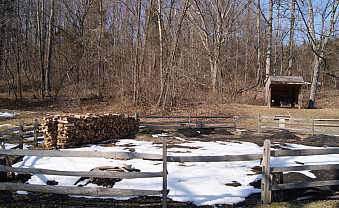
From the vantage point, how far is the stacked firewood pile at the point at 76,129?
9.46 m

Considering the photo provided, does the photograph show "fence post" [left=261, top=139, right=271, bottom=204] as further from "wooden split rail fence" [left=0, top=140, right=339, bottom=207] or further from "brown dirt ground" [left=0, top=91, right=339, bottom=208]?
"brown dirt ground" [left=0, top=91, right=339, bottom=208]

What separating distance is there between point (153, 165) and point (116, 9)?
3319cm

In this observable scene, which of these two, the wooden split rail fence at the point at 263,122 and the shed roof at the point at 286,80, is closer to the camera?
the wooden split rail fence at the point at 263,122

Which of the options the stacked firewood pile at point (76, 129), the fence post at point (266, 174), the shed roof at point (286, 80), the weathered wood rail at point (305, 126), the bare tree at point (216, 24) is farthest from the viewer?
the bare tree at point (216, 24)

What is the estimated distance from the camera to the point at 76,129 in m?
9.70

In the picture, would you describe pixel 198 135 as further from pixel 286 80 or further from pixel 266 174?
pixel 286 80

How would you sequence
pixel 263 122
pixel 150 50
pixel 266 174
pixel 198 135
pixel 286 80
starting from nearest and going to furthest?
pixel 266 174 → pixel 198 135 → pixel 263 122 → pixel 286 80 → pixel 150 50

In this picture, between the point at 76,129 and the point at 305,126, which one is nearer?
the point at 76,129

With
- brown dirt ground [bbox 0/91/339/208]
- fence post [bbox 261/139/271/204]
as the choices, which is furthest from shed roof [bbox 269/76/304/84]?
fence post [bbox 261/139/271/204]

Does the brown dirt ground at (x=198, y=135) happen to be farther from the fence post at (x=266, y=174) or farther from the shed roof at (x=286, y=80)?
the shed roof at (x=286, y=80)

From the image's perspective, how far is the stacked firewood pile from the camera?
9.46 metres

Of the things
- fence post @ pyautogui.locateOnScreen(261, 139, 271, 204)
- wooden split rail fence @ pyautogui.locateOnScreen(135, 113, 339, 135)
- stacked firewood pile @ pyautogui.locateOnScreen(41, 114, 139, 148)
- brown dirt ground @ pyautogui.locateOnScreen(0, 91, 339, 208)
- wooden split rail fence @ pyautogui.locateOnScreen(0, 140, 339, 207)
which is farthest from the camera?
wooden split rail fence @ pyautogui.locateOnScreen(135, 113, 339, 135)

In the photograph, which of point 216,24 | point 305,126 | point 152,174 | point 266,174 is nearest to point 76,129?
point 152,174

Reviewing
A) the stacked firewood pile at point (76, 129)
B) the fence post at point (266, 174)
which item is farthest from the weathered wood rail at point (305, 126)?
the fence post at point (266, 174)
